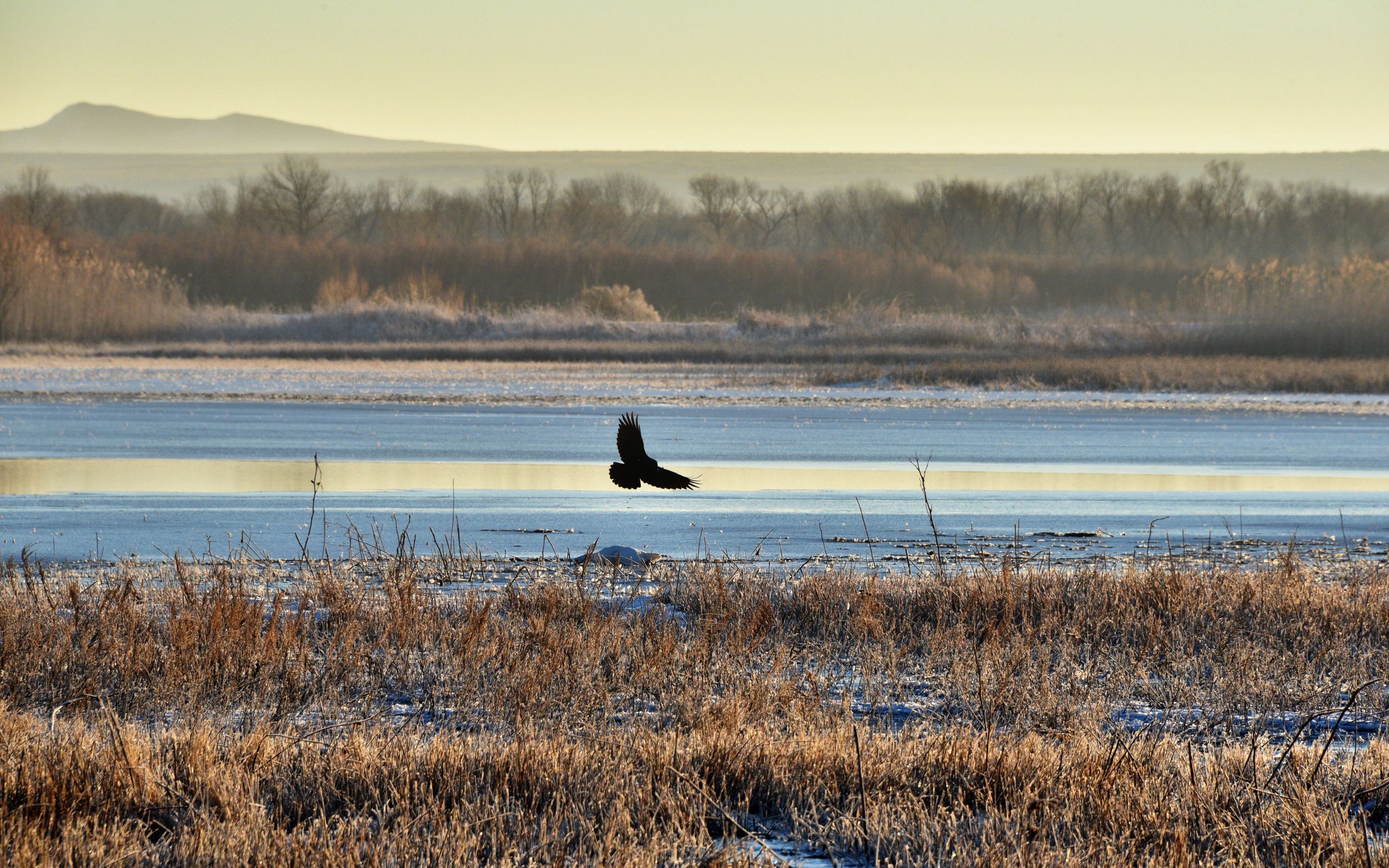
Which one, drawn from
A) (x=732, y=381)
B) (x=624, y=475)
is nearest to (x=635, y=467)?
(x=624, y=475)

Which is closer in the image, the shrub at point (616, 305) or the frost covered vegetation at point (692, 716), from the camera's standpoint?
the frost covered vegetation at point (692, 716)

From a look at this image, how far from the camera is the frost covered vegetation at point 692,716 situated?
14.8 feet

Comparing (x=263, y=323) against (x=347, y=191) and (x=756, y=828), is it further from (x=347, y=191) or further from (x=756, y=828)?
(x=347, y=191)

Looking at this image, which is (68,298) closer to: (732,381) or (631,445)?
(732,381)

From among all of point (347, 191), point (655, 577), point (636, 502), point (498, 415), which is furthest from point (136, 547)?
point (347, 191)

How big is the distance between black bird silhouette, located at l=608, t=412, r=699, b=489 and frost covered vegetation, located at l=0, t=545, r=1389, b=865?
97 cm

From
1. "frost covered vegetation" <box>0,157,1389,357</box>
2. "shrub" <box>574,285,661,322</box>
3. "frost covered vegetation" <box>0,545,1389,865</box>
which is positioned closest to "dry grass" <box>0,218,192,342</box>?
"frost covered vegetation" <box>0,157,1389,357</box>

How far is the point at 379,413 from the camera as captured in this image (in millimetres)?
25250

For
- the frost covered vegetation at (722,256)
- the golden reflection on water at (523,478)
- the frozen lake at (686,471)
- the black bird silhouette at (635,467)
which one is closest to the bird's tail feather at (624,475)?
the black bird silhouette at (635,467)

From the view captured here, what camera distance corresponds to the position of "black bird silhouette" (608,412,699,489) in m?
6.34

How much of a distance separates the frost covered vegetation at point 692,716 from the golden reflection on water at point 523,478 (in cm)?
604

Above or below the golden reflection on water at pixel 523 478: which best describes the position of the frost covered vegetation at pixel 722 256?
above

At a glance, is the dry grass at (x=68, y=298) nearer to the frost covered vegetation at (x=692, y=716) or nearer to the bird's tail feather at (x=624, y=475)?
the frost covered vegetation at (x=692, y=716)

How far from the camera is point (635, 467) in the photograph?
21.0 ft
